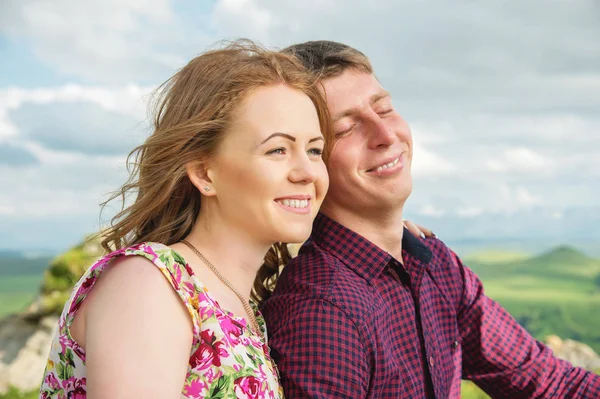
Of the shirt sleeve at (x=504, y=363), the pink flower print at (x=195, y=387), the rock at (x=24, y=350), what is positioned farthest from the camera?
the rock at (x=24, y=350)

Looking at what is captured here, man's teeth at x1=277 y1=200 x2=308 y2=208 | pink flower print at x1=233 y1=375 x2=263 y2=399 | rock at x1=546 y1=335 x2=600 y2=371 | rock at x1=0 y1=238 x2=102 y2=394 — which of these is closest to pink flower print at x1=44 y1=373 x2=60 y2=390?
pink flower print at x1=233 y1=375 x2=263 y2=399

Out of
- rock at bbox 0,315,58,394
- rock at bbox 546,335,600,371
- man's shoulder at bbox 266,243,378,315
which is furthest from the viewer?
rock at bbox 0,315,58,394

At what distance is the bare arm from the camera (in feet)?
5.89

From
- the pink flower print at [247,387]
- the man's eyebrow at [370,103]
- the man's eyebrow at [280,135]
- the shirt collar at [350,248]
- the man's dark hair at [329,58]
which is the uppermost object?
the man's dark hair at [329,58]

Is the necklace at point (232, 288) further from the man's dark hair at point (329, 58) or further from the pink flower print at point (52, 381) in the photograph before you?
the man's dark hair at point (329, 58)

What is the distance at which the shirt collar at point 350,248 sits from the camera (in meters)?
2.68

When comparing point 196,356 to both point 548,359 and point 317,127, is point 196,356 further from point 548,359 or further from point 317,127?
point 548,359

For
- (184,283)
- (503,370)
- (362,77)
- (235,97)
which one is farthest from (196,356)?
(503,370)

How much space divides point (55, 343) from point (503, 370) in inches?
76.9

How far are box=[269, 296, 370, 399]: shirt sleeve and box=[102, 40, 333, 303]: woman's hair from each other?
49cm

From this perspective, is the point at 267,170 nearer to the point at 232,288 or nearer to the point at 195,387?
the point at 232,288

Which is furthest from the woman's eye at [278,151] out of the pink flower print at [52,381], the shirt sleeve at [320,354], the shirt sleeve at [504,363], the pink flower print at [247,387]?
the shirt sleeve at [504,363]

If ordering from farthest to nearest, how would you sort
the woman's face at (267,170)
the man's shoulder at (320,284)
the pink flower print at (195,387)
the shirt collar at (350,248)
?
the shirt collar at (350,248)
the man's shoulder at (320,284)
the woman's face at (267,170)
the pink flower print at (195,387)

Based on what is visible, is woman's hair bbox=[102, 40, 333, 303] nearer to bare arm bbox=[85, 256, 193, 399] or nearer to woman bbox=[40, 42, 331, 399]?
woman bbox=[40, 42, 331, 399]
